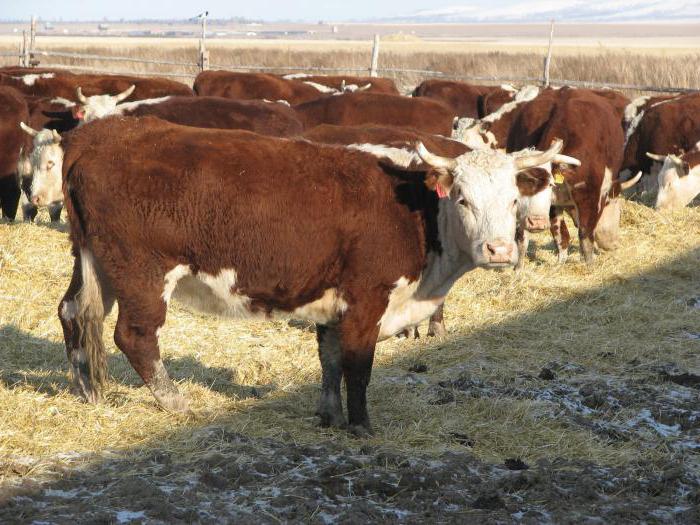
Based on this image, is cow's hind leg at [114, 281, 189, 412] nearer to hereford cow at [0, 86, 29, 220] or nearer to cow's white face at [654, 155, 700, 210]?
hereford cow at [0, 86, 29, 220]

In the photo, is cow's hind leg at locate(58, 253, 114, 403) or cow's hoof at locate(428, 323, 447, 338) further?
cow's hoof at locate(428, 323, 447, 338)

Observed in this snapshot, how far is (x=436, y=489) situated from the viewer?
4246mm

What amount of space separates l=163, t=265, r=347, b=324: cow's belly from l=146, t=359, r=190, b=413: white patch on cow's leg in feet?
1.19

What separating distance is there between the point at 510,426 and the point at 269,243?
157cm

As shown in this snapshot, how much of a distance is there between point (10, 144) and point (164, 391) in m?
6.74

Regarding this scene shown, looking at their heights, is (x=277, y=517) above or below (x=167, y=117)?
below

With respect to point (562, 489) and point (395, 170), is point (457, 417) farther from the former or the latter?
point (395, 170)

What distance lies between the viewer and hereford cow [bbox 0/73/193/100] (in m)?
13.9

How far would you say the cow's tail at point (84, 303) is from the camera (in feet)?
16.1

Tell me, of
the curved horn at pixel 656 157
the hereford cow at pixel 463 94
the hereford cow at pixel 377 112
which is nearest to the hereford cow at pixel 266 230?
the hereford cow at pixel 377 112

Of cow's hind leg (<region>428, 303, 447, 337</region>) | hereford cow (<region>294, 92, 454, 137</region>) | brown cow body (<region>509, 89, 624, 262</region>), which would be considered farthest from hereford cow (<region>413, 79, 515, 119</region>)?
cow's hind leg (<region>428, 303, 447, 337</region>)

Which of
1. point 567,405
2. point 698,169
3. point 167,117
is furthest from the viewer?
point 698,169

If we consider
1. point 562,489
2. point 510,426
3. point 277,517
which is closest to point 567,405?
point 510,426

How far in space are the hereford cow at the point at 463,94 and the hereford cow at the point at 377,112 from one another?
481 centimetres
